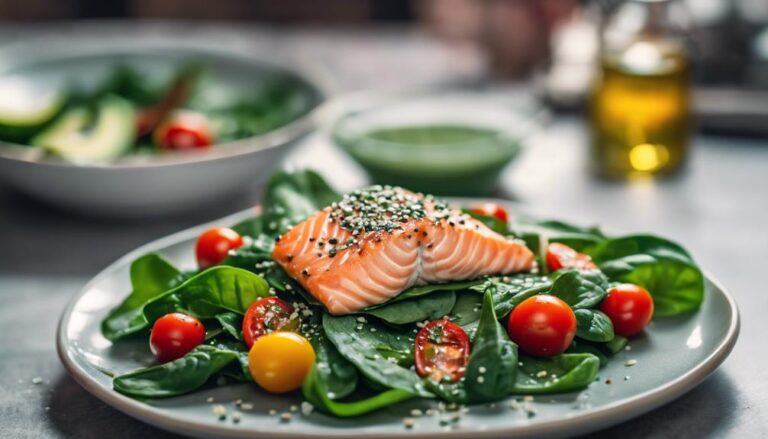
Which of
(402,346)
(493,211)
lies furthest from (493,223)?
(402,346)

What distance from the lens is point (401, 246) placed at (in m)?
2.37

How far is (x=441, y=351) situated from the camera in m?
2.16

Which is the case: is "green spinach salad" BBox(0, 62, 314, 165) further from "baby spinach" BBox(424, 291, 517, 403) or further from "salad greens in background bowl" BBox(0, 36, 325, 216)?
"baby spinach" BBox(424, 291, 517, 403)

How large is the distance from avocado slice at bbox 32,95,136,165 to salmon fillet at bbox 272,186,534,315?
1248 millimetres

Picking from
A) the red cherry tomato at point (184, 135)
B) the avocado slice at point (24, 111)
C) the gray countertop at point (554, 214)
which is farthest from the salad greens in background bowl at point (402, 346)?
the avocado slice at point (24, 111)

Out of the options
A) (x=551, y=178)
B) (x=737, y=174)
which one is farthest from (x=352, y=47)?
(x=737, y=174)

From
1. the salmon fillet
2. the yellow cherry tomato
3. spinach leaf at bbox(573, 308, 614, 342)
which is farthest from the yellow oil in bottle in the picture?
the yellow cherry tomato

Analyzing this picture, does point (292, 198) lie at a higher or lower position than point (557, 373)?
higher

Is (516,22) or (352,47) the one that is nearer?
(516,22)

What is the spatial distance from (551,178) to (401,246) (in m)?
1.60

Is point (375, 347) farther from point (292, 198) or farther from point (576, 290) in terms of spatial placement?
point (292, 198)

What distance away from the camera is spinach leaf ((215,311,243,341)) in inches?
89.7

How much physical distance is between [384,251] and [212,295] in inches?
16.0

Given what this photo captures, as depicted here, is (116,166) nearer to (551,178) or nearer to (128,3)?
(551,178)
